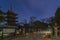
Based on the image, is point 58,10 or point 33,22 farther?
point 33,22

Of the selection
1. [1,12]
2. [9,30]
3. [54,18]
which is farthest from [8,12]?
[54,18]

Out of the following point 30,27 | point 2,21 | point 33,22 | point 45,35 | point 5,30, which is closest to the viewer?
point 5,30

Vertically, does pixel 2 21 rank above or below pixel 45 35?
above

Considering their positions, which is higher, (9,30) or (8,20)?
(8,20)

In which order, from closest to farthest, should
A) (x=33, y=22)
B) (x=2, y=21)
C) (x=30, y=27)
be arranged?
(x=2, y=21), (x=30, y=27), (x=33, y=22)

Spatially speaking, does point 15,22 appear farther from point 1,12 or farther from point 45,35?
point 45,35

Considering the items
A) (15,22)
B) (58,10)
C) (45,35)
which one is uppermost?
(58,10)

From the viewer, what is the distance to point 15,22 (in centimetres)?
1468

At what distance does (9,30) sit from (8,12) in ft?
9.98

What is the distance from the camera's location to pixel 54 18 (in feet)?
55.1

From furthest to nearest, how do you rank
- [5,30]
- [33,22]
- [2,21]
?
[33,22] < [2,21] < [5,30]

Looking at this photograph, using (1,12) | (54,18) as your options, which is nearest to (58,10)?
(54,18)

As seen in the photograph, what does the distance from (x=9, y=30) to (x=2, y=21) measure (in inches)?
106

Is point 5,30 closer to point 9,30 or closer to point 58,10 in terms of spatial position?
point 9,30
